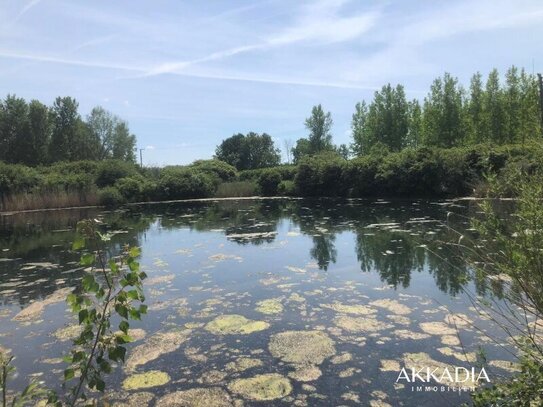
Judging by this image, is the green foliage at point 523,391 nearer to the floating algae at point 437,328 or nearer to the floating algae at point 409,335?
the floating algae at point 409,335

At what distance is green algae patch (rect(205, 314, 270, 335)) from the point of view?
525cm

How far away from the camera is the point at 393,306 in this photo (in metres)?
5.88

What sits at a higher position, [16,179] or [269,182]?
[16,179]

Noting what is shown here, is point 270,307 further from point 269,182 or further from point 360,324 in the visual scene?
point 269,182

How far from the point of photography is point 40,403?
373 cm

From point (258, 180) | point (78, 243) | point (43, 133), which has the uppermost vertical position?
point (43, 133)

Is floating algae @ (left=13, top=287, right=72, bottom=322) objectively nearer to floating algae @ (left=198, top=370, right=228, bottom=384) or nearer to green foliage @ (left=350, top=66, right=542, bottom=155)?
floating algae @ (left=198, top=370, right=228, bottom=384)

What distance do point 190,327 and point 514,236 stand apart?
3.97 m

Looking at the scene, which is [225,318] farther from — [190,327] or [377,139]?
[377,139]

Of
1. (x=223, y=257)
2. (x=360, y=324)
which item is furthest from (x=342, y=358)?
(x=223, y=257)

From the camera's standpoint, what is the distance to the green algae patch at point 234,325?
525 centimetres

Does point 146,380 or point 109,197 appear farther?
point 109,197

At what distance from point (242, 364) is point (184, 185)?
29.7 meters

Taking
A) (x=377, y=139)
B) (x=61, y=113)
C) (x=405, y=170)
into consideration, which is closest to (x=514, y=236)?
(x=405, y=170)
